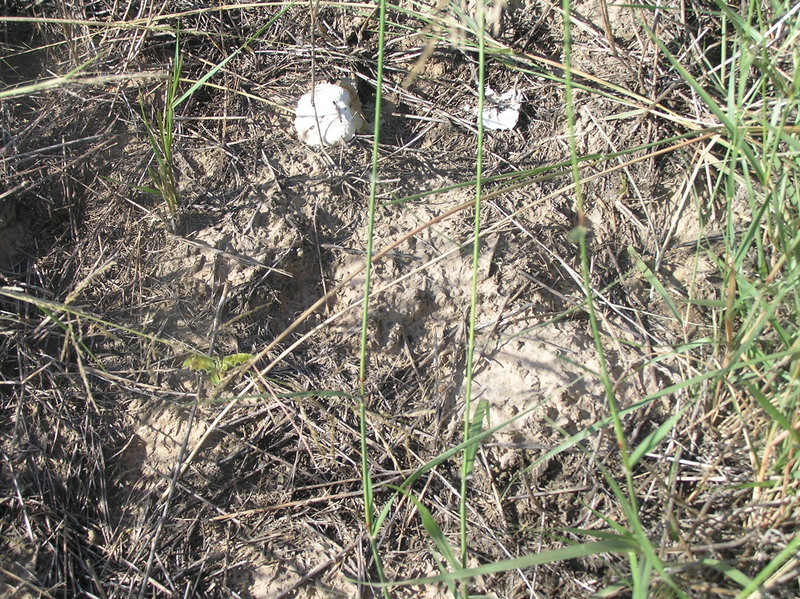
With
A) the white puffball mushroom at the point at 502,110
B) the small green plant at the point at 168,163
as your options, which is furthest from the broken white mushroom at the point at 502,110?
the small green plant at the point at 168,163

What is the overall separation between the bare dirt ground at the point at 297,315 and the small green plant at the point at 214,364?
1.5 inches

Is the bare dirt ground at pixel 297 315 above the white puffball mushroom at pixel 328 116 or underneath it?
underneath

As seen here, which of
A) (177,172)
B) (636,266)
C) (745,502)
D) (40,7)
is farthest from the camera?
(40,7)

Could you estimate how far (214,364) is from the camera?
147 cm

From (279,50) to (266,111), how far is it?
192mm

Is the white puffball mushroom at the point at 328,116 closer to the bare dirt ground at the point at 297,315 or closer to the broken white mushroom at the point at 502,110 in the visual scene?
the bare dirt ground at the point at 297,315

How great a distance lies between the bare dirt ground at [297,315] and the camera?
1.33 metres

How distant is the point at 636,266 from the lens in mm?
1506

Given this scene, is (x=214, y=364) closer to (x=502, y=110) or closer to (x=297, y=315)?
(x=297, y=315)

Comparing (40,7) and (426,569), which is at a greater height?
(40,7)

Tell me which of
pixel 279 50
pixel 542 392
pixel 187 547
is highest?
pixel 279 50

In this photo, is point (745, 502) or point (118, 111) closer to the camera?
point (745, 502)

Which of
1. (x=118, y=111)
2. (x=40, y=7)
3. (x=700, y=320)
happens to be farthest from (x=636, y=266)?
(x=40, y=7)

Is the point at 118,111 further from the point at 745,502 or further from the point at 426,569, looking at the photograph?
the point at 745,502
